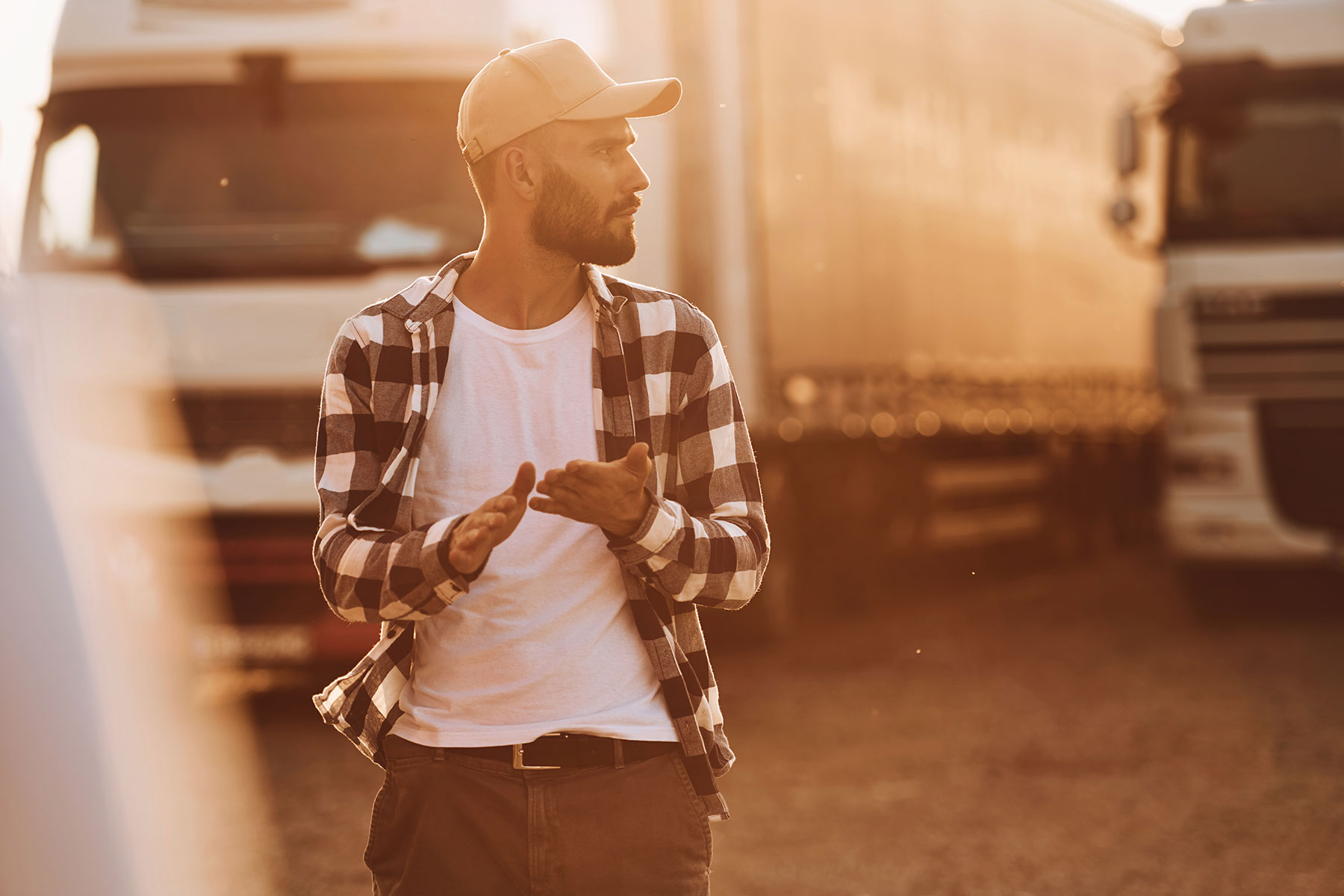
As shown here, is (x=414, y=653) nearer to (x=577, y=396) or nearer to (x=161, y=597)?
(x=577, y=396)

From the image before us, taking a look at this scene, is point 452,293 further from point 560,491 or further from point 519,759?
point 519,759

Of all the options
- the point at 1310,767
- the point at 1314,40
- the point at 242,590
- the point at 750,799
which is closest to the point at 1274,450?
the point at 1314,40

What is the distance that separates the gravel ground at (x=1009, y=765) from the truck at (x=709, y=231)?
2.75 feet

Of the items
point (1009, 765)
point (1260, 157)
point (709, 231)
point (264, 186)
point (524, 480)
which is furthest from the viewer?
point (1260, 157)

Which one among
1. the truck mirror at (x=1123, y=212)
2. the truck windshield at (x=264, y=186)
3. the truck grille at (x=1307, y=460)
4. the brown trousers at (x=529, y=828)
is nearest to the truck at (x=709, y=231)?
the truck windshield at (x=264, y=186)

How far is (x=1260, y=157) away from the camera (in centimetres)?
1062

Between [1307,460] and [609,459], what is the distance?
8729 mm

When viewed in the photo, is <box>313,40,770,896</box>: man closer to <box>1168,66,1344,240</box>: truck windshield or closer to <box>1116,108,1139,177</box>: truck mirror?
<box>1168,66,1344,240</box>: truck windshield

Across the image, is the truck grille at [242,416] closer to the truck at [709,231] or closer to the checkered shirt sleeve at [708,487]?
the truck at [709,231]

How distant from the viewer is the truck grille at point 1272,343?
10461 millimetres

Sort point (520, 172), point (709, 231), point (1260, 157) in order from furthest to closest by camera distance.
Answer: point (1260, 157) → point (709, 231) → point (520, 172)

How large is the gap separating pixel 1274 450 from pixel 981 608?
2310mm

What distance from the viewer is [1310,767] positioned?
6902mm

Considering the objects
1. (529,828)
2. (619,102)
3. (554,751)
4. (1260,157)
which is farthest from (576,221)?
(1260,157)
